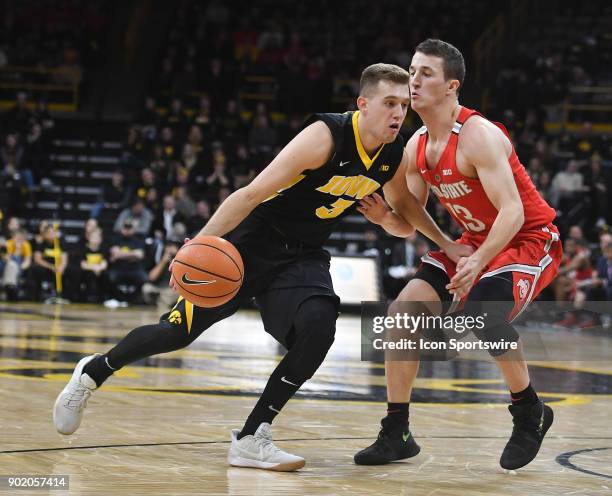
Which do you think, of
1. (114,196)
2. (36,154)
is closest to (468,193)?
(114,196)

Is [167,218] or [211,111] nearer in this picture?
[167,218]

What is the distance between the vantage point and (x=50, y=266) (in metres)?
17.6

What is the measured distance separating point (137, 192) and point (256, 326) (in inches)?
251

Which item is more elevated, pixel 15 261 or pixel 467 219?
pixel 15 261

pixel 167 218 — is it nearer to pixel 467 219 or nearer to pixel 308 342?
pixel 467 219

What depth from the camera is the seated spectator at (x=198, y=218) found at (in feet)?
60.3

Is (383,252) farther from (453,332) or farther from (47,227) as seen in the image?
(453,332)

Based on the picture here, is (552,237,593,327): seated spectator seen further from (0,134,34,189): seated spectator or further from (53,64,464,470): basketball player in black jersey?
(53,64,464,470): basketball player in black jersey

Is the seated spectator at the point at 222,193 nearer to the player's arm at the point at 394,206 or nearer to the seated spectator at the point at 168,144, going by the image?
the seated spectator at the point at 168,144

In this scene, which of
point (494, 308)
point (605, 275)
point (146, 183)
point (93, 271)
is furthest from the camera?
point (146, 183)

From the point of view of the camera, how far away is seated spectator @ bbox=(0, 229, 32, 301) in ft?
55.9

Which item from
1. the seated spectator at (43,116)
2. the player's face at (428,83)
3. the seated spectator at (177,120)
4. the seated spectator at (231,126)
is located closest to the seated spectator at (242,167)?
the seated spectator at (231,126)

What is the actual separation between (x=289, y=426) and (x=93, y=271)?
1205 cm

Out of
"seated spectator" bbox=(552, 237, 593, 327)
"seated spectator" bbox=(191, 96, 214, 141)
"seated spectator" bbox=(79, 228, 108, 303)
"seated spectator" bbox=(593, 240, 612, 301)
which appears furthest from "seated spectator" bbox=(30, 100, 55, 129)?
"seated spectator" bbox=(593, 240, 612, 301)
